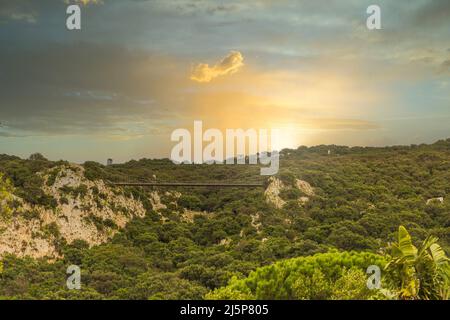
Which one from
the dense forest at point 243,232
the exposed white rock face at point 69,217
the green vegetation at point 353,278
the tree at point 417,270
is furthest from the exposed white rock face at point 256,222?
the tree at point 417,270

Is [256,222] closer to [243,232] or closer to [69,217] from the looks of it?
[243,232]

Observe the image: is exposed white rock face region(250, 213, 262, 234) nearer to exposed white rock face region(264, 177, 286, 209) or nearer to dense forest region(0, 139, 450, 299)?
dense forest region(0, 139, 450, 299)

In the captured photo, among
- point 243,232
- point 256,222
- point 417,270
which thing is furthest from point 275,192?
point 417,270

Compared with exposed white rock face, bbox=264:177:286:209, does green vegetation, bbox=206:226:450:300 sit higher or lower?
lower

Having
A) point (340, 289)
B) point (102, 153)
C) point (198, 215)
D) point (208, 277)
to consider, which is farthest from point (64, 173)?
point (340, 289)

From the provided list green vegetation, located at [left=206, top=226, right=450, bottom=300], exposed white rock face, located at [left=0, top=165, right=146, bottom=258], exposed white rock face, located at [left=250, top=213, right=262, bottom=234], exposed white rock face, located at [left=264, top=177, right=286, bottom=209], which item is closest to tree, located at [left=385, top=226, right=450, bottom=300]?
A: green vegetation, located at [left=206, top=226, right=450, bottom=300]
